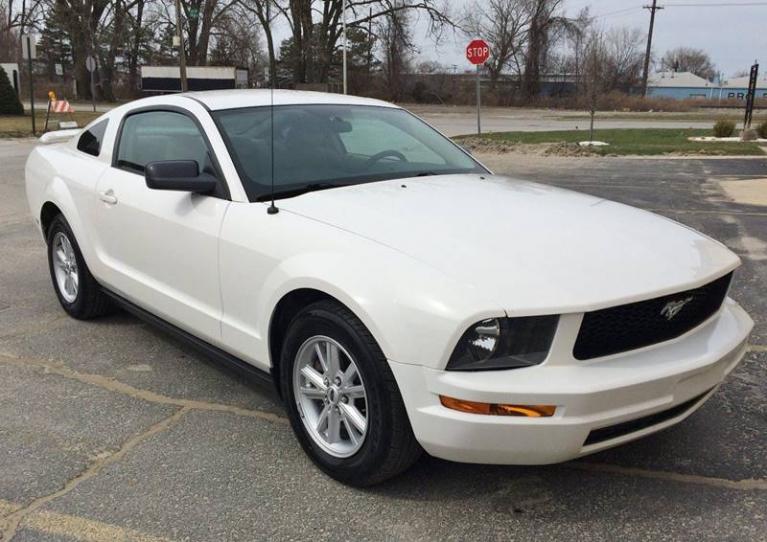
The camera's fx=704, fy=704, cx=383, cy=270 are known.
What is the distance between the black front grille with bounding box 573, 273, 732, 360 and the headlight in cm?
13

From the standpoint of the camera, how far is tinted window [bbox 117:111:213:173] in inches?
145

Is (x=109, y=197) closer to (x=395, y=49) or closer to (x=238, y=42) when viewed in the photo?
(x=238, y=42)

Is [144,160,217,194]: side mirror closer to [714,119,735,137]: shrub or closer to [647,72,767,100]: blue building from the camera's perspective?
[714,119,735,137]: shrub

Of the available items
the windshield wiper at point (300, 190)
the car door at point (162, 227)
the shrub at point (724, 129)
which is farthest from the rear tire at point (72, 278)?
the shrub at point (724, 129)

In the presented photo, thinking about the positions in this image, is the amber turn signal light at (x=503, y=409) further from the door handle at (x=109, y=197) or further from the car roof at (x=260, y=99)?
the door handle at (x=109, y=197)

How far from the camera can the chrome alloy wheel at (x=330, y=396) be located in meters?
2.74

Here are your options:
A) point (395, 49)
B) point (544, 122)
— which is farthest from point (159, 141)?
point (395, 49)

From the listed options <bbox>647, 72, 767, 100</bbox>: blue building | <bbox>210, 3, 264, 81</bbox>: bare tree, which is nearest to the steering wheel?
<bbox>210, 3, 264, 81</bbox>: bare tree

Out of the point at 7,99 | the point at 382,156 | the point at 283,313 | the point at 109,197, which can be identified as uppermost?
the point at 7,99

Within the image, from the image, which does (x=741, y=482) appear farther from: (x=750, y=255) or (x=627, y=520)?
(x=750, y=255)

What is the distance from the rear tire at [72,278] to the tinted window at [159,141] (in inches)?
31.1

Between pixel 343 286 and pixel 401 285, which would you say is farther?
pixel 343 286

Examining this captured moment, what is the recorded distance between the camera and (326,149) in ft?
12.1

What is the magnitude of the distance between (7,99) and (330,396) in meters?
30.9
